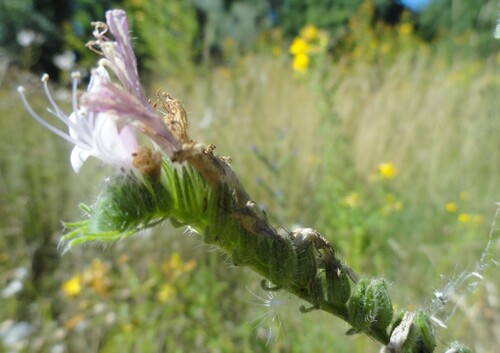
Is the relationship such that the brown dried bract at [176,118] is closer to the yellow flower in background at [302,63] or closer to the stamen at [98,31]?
the stamen at [98,31]

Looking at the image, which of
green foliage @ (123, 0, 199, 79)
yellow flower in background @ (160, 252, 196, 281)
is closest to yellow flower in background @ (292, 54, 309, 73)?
green foliage @ (123, 0, 199, 79)

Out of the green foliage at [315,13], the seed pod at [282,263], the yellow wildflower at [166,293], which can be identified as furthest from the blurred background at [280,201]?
the green foliage at [315,13]

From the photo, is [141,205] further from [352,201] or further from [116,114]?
[352,201]

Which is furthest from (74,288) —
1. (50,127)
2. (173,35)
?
(173,35)

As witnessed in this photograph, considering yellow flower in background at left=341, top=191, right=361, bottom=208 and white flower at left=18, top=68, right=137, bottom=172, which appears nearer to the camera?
white flower at left=18, top=68, right=137, bottom=172

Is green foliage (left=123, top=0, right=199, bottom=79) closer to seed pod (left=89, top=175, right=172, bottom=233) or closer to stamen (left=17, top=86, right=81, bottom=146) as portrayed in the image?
stamen (left=17, top=86, right=81, bottom=146)

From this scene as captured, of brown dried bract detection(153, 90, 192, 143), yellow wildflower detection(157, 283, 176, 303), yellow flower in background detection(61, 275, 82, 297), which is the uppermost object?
brown dried bract detection(153, 90, 192, 143)
